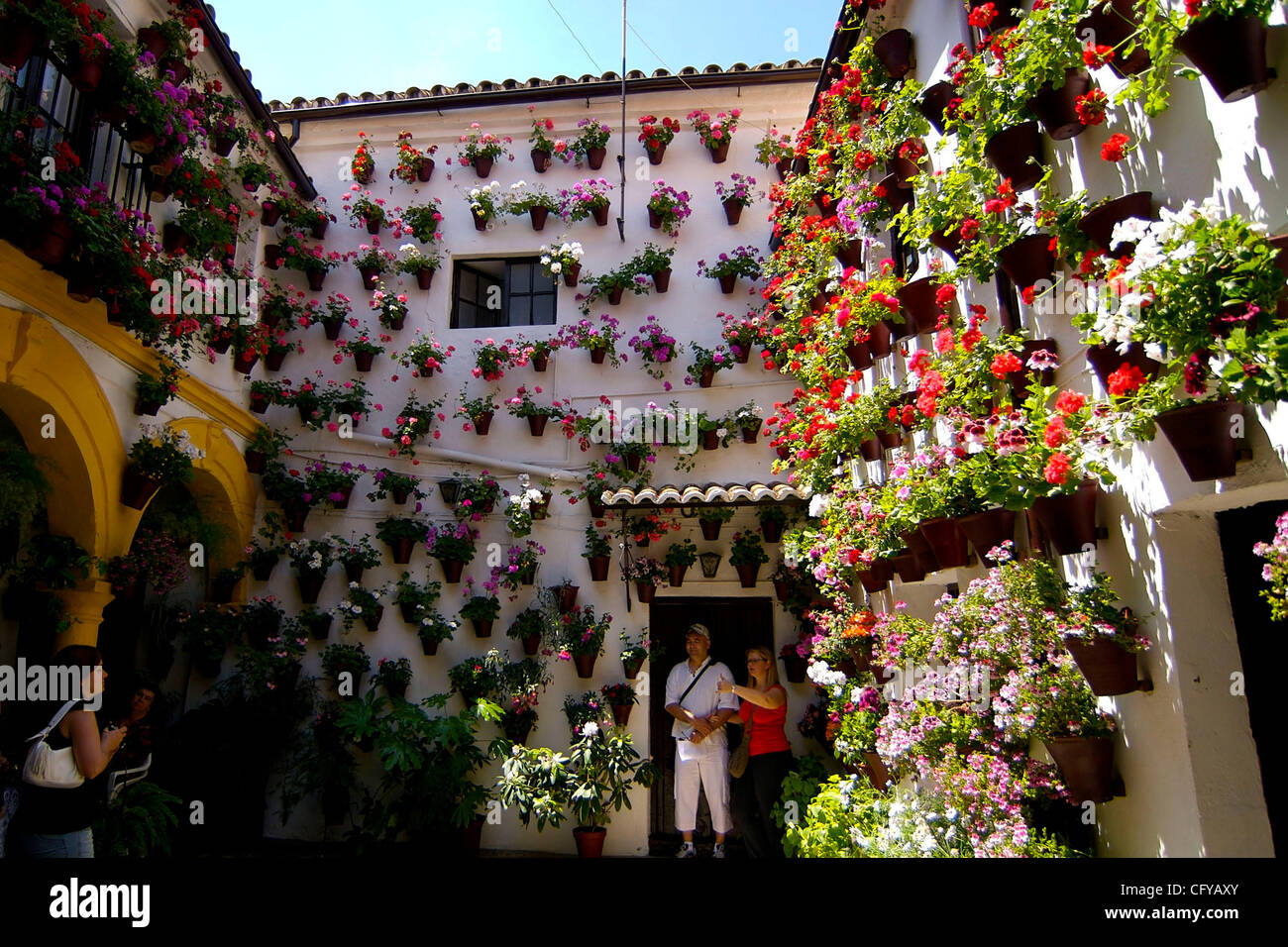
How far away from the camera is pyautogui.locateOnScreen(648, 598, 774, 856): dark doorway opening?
7191mm

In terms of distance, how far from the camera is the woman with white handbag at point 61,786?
3.73 m

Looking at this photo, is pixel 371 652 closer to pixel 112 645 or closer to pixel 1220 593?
pixel 112 645

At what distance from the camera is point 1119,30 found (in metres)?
3.03

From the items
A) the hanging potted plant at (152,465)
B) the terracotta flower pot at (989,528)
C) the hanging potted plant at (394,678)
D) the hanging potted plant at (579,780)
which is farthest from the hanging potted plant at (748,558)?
the hanging potted plant at (152,465)

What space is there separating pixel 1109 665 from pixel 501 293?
23.3 feet

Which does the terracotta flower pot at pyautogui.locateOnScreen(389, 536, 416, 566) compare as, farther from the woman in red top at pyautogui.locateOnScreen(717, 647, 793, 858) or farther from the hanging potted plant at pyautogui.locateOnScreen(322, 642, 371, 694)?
Answer: the woman in red top at pyautogui.locateOnScreen(717, 647, 793, 858)

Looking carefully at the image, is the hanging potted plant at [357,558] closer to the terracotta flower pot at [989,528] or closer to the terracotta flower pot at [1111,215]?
the terracotta flower pot at [989,528]

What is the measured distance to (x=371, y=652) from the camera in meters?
7.55

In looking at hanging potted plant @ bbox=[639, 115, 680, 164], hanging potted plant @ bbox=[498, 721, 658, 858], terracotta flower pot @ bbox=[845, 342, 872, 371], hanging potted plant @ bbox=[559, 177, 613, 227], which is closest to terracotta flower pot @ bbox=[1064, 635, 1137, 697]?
terracotta flower pot @ bbox=[845, 342, 872, 371]

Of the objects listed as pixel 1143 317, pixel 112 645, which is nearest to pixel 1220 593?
pixel 1143 317

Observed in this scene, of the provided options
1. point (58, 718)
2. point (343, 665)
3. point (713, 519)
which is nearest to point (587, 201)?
point (713, 519)

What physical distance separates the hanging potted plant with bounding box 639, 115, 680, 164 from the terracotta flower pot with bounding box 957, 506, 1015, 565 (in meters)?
6.22

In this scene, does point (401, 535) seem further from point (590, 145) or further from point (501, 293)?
point (590, 145)
